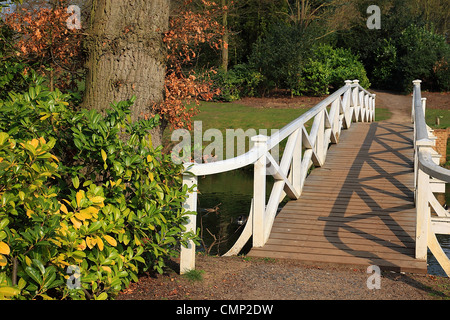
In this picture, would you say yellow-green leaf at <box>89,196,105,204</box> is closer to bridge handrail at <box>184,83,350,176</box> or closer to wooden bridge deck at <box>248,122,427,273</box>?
bridge handrail at <box>184,83,350,176</box>

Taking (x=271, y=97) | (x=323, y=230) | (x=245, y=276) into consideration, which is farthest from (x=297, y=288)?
(x=271, y=97)

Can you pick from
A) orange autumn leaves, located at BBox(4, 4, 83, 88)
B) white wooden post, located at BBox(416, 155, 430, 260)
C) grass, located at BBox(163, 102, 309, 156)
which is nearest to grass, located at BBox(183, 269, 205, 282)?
white wooden post, located at BBox(416, 155, 430, 260)

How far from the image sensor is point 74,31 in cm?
430

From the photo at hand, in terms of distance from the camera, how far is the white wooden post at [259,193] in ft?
15.4

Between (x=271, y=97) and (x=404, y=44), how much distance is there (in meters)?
8.11

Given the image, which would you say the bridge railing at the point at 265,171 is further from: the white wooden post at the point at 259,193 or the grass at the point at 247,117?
the grass at the point at 247,117

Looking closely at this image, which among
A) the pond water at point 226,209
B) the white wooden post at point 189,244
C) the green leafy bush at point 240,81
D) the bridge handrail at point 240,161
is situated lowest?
the pond water at point 226,209

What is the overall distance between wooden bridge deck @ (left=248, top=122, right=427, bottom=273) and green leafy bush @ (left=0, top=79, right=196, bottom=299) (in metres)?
1.61

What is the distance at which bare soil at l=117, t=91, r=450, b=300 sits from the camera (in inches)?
132

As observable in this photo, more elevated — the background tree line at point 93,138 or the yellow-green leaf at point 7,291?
the background tree line at point 93,138

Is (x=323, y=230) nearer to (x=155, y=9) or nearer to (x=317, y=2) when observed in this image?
(x=155, y=9)

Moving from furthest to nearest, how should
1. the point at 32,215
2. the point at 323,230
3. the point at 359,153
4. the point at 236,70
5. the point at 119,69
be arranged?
the point at 236,70 → the point at 359,153 → the point at 323,230 → the point at 119,69 → the point at 32,215

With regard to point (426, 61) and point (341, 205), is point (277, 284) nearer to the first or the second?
point (341, 205)

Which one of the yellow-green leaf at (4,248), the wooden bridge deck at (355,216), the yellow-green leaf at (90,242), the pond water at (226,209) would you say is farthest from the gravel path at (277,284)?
the pond water at (226,209)
